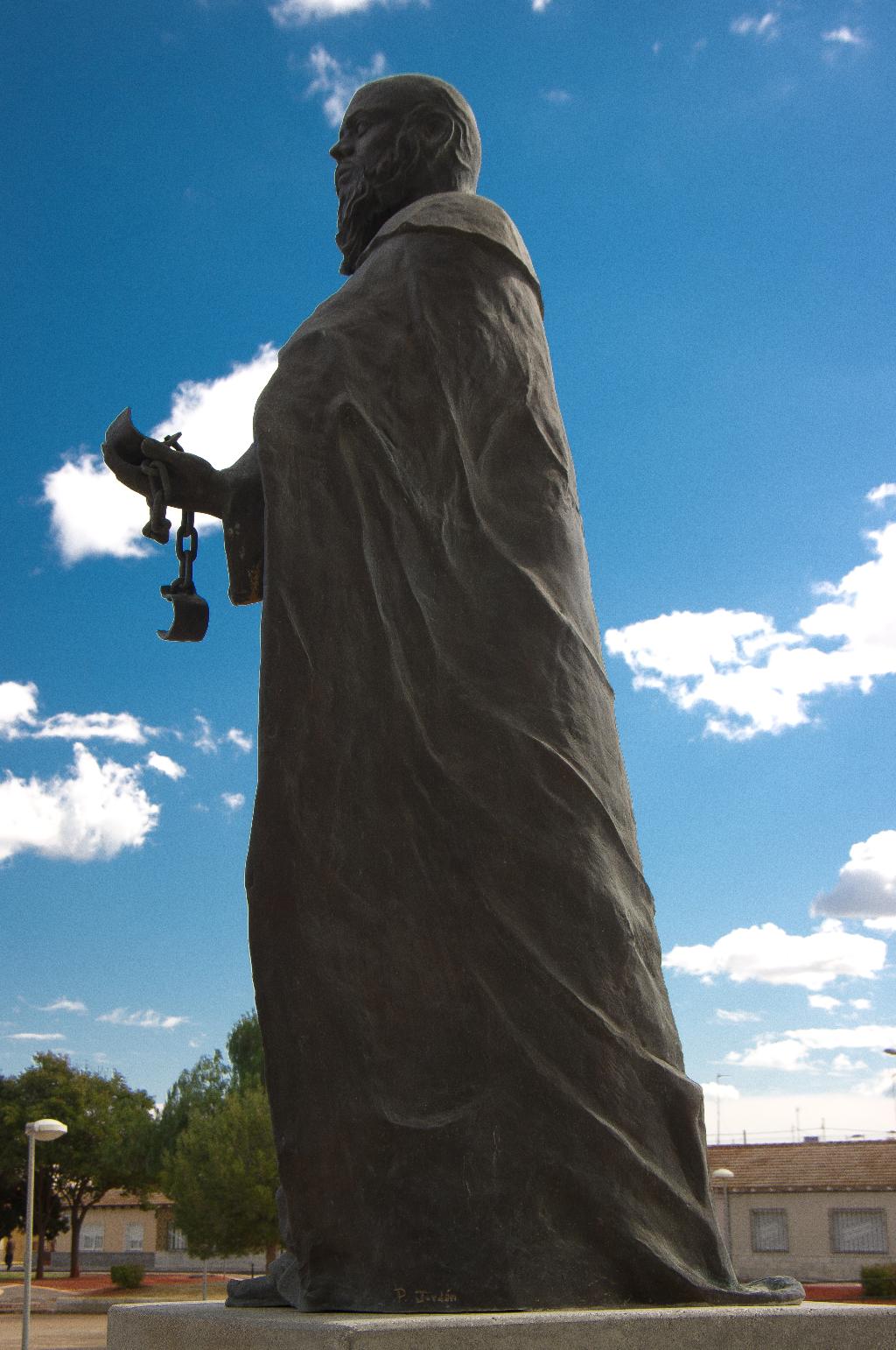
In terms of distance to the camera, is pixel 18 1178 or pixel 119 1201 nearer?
pixel 18 1178

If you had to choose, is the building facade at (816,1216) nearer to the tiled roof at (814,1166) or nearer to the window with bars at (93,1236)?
the tiled roof at (814,1166)

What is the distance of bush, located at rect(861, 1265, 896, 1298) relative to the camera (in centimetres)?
2958

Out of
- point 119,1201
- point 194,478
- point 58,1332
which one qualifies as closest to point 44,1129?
point 58,1332

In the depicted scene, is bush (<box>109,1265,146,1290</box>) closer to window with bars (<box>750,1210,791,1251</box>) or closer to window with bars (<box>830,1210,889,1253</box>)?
window with bars (<box>750,1210,791,1251</box>)

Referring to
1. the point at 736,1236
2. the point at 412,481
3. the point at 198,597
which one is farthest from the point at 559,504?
the point at 736,1236

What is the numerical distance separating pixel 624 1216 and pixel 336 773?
1122 mm

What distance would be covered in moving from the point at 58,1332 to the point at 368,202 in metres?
28.3

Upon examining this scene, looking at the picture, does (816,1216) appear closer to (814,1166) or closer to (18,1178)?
(814,1166)

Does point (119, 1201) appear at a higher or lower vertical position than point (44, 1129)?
lower

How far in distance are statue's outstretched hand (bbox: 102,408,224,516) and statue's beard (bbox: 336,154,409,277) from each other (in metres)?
0.85

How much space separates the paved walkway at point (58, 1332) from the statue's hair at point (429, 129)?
2190 centimetres

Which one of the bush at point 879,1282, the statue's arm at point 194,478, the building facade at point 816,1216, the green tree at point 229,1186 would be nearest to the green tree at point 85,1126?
the green tree at point 229,1186

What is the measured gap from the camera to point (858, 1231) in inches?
1512

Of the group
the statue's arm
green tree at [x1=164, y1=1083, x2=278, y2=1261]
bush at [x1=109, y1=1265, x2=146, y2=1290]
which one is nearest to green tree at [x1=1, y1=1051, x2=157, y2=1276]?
bush at [x1=109, y1=1265, x2=146, y2=1290]
